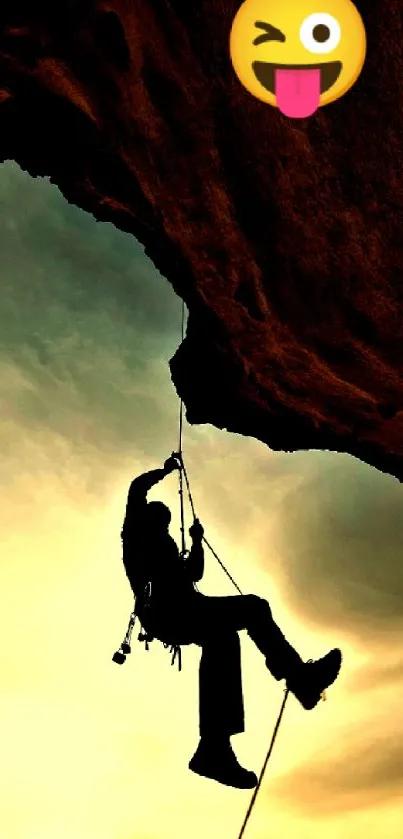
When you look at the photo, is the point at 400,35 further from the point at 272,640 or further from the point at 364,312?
the point at 272,640

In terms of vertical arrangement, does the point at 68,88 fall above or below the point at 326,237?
below

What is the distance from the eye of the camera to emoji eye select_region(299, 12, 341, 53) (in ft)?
8.95

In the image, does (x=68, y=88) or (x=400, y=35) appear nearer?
(x=400, y=35)

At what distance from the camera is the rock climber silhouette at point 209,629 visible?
17.0 feet

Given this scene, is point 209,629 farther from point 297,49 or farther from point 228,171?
point 297,49

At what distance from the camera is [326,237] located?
595 cm

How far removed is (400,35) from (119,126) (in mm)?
2254

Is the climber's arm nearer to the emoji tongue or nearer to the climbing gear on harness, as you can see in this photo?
the climbing gear on harness

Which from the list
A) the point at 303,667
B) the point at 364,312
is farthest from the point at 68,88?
the point at 303,667

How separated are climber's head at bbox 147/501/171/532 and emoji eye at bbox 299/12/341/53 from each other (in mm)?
4013

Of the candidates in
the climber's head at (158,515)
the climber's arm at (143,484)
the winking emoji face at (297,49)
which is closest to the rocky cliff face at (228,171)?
the climber's arm at (143,484)

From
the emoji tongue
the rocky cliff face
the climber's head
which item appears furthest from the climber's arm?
the emoji tongue

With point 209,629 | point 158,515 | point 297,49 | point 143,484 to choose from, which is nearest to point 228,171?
point 143,484

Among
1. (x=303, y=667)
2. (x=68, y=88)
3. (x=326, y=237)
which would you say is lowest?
(x=303, y=667)
